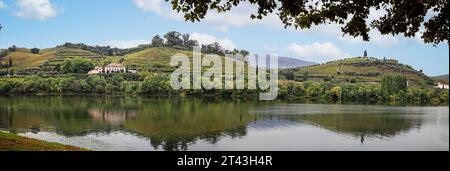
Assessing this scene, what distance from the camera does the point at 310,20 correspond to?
13297 millimetres

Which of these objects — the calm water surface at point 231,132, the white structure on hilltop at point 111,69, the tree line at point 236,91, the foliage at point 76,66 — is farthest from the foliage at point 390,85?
the foliage at point 76,66

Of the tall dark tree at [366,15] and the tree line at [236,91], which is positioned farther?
the tree line at [236,91]

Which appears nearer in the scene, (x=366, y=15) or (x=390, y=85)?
(x=366, y=15)

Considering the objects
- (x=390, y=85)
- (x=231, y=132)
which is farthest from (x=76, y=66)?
(x=231, y=132)

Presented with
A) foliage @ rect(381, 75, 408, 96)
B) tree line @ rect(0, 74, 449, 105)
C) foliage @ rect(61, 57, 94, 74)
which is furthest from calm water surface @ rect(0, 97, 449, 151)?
foliage @ rect(61, 57, 94, 74)

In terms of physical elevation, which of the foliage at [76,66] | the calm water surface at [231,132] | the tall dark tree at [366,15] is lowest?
the calm water surface at [231,132]

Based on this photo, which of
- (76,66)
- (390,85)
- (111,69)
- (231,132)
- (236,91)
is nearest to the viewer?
(231,132)

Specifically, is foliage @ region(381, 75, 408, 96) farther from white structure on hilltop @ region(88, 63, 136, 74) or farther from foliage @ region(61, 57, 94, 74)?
foliage @ region(61, 57, 94, 74)
